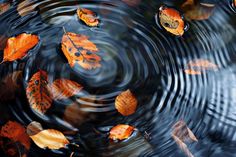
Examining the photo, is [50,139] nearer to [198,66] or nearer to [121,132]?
[121,132]

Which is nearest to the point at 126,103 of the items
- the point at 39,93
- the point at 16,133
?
the point at 39,93

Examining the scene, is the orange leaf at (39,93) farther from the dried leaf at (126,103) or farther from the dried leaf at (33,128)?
the dried leaf at (126,103)

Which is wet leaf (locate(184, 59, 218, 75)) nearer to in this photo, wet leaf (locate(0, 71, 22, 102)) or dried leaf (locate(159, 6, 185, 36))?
dried leaf (locate(159, 6, 185, 36))

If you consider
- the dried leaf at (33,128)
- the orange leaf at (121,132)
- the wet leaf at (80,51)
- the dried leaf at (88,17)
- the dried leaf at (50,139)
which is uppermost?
the dried leaf at (88,17)

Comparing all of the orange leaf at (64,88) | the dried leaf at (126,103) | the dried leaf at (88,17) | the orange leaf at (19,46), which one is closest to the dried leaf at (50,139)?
the orange leaf at (64,88)

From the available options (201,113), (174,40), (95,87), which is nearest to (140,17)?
(174,40)

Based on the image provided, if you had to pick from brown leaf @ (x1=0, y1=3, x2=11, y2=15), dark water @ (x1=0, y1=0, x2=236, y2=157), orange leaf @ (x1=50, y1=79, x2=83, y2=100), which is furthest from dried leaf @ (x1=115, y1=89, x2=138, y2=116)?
brown leaf @ (x1=0, y1=3, x2=11, y2=15)

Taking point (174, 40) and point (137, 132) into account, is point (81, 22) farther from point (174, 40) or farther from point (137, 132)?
point (137, 132)
